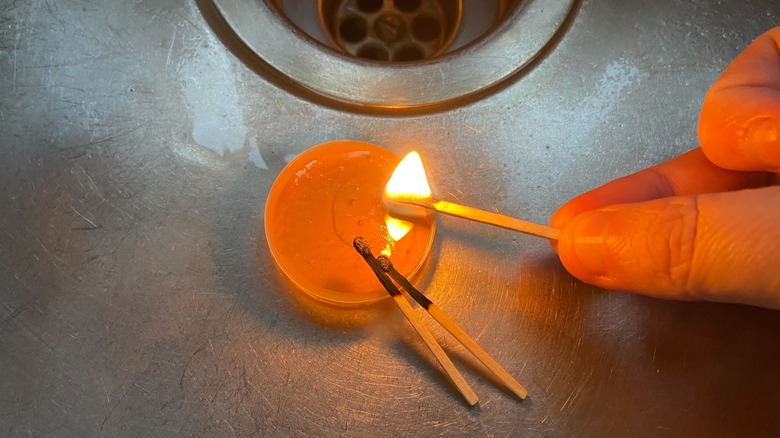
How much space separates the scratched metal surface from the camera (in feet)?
2.02

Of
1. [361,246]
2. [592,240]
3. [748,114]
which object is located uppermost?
[748,114]

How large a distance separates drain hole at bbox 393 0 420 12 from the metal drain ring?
9.8 inches

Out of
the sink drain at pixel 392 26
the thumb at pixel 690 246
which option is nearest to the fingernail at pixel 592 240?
the thumb at pixel 690 246

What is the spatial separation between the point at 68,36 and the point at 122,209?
240 millimetres

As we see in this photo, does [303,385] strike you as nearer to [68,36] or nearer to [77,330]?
[77,330]

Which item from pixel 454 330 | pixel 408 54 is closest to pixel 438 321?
pixel 454 330

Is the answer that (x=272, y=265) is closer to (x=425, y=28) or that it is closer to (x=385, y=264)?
(x=385, y=264)

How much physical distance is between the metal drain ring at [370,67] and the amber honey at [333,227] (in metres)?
0.09

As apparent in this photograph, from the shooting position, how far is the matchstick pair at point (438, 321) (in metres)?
0.59

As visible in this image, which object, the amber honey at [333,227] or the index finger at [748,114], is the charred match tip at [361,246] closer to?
the amber honey at [333,227]

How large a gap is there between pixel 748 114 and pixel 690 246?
0.14m

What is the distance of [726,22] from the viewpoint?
0.76 metres

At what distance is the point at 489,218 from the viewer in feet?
1.99

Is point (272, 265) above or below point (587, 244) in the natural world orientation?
below
